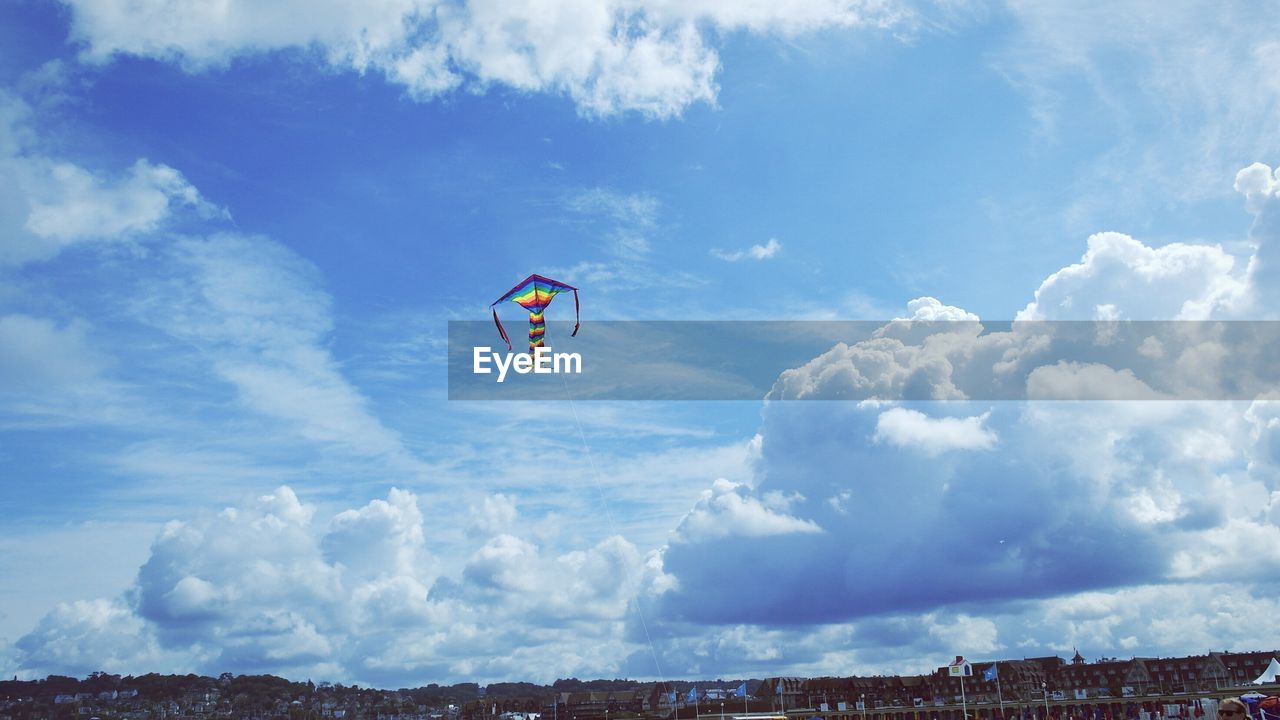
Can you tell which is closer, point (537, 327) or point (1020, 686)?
point (537, 327)

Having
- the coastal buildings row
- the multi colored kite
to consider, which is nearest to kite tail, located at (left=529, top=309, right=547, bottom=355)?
the multi colored kite

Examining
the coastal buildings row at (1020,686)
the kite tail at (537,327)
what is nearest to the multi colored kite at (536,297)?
the kite tail at (537,327)

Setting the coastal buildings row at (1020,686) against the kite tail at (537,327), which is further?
the coastal buildings row at (1020,686)

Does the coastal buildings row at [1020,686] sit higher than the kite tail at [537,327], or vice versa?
the kite tail at [537,327]

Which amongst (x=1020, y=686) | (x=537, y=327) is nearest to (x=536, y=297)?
(x=537, y=327)

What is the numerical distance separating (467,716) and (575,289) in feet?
510

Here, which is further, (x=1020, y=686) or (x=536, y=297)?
(x=1020, y=686)

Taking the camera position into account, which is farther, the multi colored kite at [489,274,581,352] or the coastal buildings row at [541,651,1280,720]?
the coastal buildings row at [541,651,1280,720]

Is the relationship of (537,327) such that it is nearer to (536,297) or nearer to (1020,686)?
(536,297)

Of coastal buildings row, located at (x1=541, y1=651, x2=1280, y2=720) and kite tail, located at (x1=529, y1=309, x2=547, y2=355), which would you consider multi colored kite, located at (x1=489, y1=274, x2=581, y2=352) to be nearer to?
kite tail, located at (x1=529, y1=309, x2=547, y2=355)

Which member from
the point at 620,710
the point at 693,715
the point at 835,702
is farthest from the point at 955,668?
the point at 620,710

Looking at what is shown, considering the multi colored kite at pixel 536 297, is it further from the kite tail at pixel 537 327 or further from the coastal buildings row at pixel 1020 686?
the coastal buildings row at pixel 1020 686

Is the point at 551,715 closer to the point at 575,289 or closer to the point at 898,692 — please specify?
the point at 898,692

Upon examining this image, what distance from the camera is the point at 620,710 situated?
161 meters
